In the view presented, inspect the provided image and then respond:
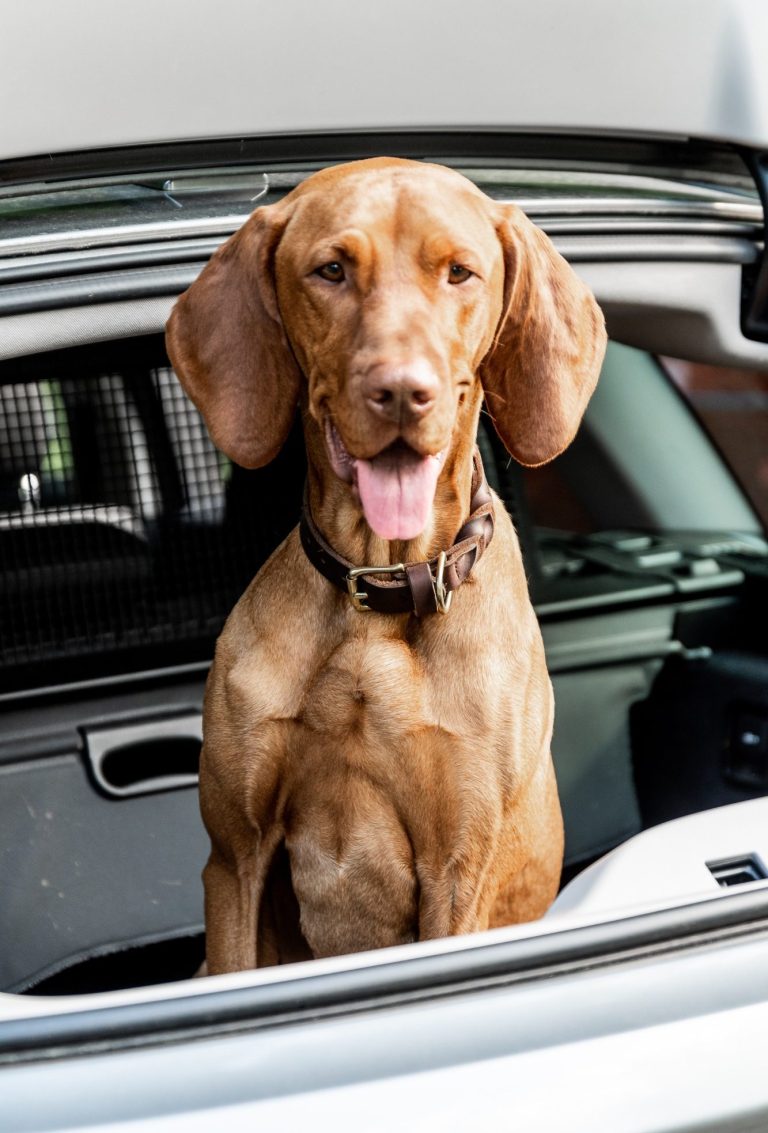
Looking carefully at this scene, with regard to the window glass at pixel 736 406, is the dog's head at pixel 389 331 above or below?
above

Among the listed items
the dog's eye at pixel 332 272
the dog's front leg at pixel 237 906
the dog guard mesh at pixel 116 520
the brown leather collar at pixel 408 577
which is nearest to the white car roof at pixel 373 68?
the dog's eye at pixel 332 272

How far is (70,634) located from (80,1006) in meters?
1.32

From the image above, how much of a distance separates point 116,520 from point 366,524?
2.38 feet

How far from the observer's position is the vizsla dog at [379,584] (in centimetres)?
172

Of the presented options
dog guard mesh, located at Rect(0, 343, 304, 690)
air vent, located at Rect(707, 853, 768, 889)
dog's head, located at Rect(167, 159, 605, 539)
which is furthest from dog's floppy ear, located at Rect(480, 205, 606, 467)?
dog guard mesh, located at Rect(0, 343, 304, 690)

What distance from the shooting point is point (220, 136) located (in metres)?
1.77

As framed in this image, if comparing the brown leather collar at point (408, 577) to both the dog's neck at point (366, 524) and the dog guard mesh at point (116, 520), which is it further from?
the dog guard mesh at point (116, 520)

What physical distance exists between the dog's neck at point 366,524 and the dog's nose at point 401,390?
336mm

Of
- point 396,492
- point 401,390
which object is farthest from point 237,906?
point 401,390

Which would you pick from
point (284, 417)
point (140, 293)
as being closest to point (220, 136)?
point (140, 293)

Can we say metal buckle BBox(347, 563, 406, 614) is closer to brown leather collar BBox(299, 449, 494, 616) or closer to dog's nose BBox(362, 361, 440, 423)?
brown leather collar BBox(299, 449, 494, 616)

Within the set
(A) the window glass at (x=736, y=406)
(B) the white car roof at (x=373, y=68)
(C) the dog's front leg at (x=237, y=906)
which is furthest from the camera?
(A) the window glass at (x=736, y=406)

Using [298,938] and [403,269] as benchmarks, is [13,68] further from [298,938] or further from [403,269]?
[298,938]

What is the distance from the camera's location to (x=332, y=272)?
173cm
